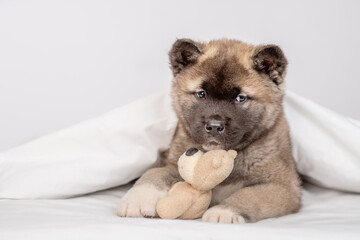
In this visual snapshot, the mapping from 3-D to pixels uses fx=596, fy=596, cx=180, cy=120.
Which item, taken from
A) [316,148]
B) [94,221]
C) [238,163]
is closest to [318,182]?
[316,148]

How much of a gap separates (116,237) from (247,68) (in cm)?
129

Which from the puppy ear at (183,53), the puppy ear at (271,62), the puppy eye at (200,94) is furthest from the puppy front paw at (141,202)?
the puppy ear at (271,62)

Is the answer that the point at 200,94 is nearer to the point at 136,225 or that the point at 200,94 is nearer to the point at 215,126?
the point at 215,126

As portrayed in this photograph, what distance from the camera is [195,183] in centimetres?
307

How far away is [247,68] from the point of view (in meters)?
3.43

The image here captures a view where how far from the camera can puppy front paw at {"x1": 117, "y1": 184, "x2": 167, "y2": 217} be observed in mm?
3094

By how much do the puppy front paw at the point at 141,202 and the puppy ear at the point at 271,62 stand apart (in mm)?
920

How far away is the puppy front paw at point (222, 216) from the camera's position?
117 inches

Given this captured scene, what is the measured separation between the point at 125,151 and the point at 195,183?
0.98 m

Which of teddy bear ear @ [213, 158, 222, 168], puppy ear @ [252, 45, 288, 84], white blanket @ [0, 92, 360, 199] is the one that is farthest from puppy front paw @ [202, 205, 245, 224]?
white blanket @ [0, 92, 360, 199]

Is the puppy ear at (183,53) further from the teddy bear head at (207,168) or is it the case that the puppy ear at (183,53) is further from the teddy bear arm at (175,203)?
the teddy bear arm at (175,203)

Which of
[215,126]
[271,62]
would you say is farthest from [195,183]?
[271,62]

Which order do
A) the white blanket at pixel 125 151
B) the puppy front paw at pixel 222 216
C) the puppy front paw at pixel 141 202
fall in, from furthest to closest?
the white blanket at pixel 125 151 < the puppy front paw at pixel 141 202 < the puppy front paw at pixel 222 216

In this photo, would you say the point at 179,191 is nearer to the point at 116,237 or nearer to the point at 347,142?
the point at 116,237
